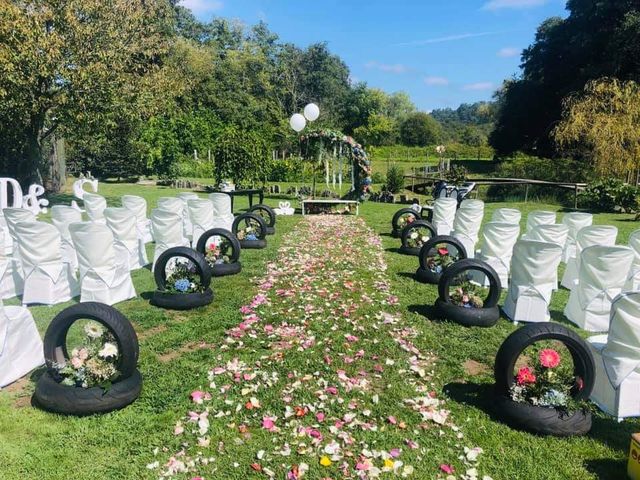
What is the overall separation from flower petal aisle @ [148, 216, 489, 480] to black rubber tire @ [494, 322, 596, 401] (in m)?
0.74

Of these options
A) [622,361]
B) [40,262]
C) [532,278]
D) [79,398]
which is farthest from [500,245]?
[40,262]

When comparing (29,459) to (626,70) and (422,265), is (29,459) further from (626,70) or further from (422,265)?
(626,70)

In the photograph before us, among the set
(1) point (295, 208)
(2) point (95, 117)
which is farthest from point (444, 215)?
(2) point (95, 117)

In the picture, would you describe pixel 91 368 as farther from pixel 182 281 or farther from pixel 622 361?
pixel 622 361

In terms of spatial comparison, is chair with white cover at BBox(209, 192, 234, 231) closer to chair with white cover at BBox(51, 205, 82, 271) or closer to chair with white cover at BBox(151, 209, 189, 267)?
chair with white cover at BBox(151, 209, 189, 267)

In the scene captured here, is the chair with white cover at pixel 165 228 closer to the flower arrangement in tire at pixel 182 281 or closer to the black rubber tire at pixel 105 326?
the flower arrangement in tire at pixel 182 281

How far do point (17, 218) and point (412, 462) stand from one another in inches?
276

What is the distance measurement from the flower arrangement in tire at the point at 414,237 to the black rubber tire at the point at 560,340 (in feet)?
20.8

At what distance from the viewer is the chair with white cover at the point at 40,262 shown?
6.36 meters

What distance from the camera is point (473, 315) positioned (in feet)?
19.5

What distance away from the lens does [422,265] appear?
8086 millimetres

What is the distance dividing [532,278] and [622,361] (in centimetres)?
219

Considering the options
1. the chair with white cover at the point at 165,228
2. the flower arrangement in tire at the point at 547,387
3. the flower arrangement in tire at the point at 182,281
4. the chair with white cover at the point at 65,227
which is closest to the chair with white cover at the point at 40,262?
the chair with white cover at the point at 65,227

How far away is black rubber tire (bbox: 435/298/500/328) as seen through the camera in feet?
19.5
